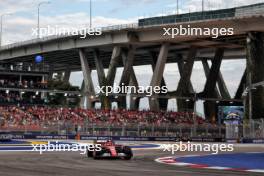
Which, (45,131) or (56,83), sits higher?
(56,83)

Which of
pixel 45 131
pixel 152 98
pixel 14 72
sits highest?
pixel 14 72

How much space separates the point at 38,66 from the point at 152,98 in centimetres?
3453

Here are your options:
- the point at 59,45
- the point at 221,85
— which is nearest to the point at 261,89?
the point at 59,45

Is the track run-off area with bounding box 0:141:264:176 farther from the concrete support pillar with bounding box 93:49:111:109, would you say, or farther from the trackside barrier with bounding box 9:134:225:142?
the concrete support pillar with bounding box 93:49:111:109

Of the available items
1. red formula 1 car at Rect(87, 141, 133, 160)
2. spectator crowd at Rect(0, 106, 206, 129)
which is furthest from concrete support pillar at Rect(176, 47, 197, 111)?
red formula 1 car at Rect(87, 141, 133, 160)

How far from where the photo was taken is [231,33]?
207 feet

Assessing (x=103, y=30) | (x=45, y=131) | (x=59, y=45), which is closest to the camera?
(x=45, y=131)

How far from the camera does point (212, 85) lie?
89.9 m

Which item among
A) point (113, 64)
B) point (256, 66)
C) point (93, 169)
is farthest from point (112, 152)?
point (113, 64)

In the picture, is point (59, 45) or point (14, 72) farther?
point (14, 72)

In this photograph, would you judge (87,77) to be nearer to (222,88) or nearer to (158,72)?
(158,72)

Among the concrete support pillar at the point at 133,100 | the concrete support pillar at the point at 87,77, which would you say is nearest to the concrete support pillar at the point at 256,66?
the concrete support pillar at the point at 133,100

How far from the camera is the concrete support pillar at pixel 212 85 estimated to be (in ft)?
285

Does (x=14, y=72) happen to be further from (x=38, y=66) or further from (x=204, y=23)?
(x=204, y=23)
